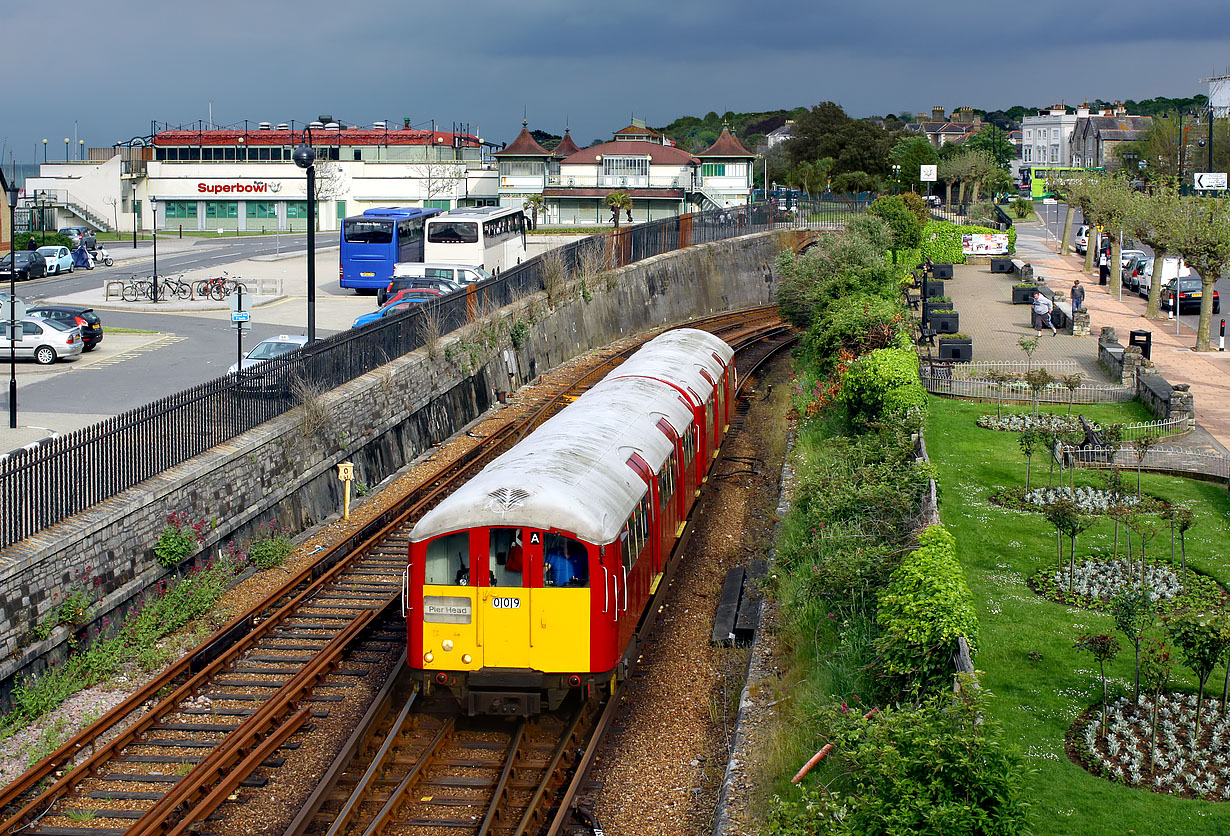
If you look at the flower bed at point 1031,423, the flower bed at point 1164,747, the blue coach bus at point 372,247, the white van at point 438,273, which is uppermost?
the blue coach bus at point 372,247

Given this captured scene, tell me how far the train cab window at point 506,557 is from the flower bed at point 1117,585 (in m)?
8.19

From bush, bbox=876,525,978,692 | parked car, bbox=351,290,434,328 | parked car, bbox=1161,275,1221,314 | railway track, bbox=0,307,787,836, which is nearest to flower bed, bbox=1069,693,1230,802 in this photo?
bush, bbox=876,525,978,692

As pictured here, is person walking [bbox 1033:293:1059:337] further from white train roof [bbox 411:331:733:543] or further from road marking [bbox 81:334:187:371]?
road marking [bbox 81:334:187:371]

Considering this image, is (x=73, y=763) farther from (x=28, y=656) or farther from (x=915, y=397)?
(x=915, y=397)

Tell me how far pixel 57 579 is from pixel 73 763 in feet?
9.37

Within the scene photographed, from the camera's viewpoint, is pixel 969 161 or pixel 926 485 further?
pixel 969 161

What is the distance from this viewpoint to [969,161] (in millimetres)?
83875

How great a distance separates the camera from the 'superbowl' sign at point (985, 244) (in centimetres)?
5800

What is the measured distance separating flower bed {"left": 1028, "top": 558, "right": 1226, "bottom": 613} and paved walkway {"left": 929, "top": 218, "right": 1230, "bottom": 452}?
27.5 feet

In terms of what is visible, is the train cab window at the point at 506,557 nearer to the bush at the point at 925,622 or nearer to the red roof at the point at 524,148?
the bush at the point at 925,622

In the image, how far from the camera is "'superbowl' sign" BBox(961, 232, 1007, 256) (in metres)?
58.0

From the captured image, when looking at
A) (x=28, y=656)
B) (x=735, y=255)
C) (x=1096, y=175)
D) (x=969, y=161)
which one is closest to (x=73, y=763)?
A: (x=28, y=656)

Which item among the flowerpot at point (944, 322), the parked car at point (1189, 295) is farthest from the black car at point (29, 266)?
the parked car at point (1189, 295)

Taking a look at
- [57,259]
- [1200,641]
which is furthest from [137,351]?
[1200,641]
